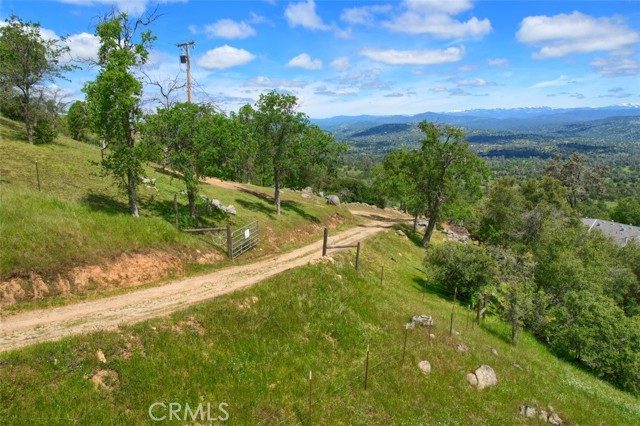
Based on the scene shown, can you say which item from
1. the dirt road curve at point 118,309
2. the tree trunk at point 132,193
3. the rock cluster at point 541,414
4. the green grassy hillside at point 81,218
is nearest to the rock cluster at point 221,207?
the green grassy hillside at point 81,218

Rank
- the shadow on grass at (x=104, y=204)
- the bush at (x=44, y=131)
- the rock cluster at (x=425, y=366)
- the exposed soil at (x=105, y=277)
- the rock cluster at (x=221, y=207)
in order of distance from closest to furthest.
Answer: the exposed soil at (x=105, y=277) < the rock cluster at (x=425, y=366) < the shadow on grass at (x=104, y=204) < the rock cluster at (x=221, y=207) < the bush at (x=44, y=131)

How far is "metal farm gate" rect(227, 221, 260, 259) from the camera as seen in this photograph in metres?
27.6

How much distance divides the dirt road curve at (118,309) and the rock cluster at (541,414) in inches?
592

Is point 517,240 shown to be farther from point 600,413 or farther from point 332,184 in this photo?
point 332,184

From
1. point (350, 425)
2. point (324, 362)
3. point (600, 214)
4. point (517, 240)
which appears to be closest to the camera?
point (350, 425)

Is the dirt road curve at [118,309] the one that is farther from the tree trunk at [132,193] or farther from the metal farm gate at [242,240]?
the tree trunk at [132,193]

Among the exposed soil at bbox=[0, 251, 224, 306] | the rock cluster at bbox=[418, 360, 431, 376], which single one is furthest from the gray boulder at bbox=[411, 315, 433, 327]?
the exposed soil at bbox=[0, 251, 224, 306]

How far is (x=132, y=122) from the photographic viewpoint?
941 inches

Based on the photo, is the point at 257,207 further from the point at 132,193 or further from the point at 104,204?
the point at 132,193

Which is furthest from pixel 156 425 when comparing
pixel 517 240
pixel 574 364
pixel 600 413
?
pixel 517 240

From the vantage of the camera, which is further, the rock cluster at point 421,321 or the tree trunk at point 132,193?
the tree trunk at point 132,193

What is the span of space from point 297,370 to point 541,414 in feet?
37.6

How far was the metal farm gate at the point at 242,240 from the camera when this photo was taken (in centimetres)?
2762

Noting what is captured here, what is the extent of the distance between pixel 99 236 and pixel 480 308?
26580 millimetres
